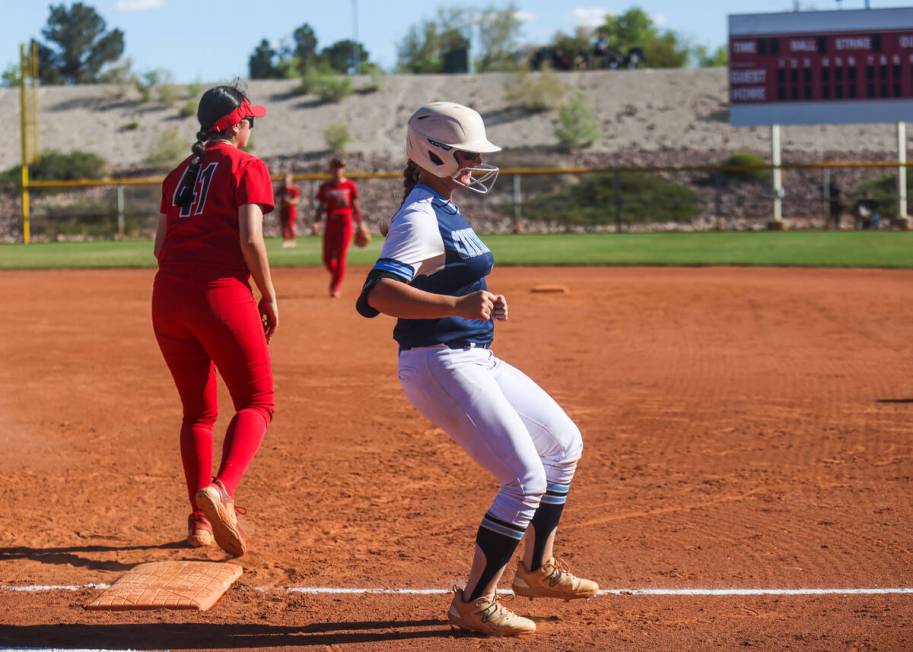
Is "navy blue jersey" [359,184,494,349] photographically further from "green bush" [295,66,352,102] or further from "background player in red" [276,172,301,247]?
"green bush" [295,66,352,102]

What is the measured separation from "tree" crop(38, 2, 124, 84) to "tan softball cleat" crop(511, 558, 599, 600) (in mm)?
82848

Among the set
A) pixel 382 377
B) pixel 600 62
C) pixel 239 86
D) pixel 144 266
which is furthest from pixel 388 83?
pixel 239 86

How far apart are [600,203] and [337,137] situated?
1823cm

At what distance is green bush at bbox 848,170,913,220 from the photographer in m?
36.5

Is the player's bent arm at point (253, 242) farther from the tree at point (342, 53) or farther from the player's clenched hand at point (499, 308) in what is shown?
the tree at point (342, 53)

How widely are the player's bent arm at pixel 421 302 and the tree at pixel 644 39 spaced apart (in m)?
68.7

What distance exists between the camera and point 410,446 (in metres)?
7.73

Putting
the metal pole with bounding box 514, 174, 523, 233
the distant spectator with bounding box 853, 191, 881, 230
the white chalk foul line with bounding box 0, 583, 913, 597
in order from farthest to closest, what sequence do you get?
the metal pole with bounding box 514, 174, 523, 233
the distant spectator with bounding box 853, 191, 881, 230
the white chalk foul line with bounding box 0, 583, 913, 597

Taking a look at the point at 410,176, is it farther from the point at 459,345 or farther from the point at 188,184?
the point at 188,184

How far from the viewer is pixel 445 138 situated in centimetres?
424

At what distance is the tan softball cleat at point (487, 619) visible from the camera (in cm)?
426

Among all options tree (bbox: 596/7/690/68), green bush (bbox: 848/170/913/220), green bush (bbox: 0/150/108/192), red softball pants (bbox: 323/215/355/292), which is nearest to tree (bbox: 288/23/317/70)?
tree (bbox: 596/7/690/68)

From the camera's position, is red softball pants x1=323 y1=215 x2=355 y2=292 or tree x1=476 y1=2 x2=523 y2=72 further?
tree x1=476 y1=2 x2=523 y2=72

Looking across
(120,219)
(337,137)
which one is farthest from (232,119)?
(337,137)
